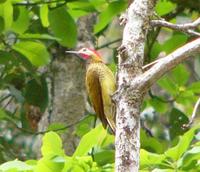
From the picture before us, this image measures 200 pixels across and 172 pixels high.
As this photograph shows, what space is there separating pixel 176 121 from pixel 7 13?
3.41ft

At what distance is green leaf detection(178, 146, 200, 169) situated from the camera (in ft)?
6.77

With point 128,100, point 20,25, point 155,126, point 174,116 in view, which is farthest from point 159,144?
point 155,126

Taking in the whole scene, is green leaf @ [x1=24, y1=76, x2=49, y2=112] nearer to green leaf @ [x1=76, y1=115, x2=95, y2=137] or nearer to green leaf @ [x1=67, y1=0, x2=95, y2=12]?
green leaf @ [x1=76, y1=115, x2=95, y2=137]

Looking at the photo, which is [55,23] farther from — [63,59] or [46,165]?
[46,165]

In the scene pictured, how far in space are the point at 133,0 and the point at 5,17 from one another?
139 cm

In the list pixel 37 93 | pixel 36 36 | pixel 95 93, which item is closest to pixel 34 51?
pixel 36 36

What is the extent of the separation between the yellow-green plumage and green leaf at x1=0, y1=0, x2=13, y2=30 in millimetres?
425

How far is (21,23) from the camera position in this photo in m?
3.47

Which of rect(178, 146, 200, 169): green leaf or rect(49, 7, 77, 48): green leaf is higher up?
rect(49, 7, 77, 48): green leaf

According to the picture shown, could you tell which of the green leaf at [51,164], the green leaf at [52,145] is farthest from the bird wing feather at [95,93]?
the green leaf at [51,164]

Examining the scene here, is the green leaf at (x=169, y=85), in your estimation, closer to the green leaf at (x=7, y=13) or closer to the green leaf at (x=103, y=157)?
the green leaf at (x=7, y=13)

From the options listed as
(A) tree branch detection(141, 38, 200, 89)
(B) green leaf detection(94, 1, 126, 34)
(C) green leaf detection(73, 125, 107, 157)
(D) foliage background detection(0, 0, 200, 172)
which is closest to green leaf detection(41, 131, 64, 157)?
(C) green leaf detection(73, 125, 107, 157)

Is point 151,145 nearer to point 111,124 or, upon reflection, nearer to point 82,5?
point 111,124

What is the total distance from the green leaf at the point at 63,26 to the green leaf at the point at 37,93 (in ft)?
1.12
